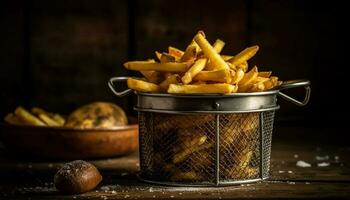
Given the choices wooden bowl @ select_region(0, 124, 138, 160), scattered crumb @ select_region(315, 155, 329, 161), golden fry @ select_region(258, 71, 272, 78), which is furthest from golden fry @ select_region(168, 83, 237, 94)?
scattered crumb @ select_region(315, 155, 329, 161)

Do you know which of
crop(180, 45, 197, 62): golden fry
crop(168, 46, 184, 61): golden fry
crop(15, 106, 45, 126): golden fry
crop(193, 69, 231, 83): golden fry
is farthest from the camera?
crop(15, 106, 45, 126): golden fry

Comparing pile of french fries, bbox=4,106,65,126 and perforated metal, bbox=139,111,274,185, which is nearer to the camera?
perforated metal, bbox=139,111,274,185

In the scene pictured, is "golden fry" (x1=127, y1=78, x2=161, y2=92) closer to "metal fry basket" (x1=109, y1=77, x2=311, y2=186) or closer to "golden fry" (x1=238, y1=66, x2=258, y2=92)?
"metal fry basket" (x1=109, y1=77, x2=311, y2=186)

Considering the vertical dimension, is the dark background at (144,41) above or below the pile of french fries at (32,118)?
above

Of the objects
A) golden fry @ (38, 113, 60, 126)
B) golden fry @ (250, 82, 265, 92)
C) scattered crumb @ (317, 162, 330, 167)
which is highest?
golden fry @ (250, 82, 265, 92)

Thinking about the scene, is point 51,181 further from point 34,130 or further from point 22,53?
point 22,53

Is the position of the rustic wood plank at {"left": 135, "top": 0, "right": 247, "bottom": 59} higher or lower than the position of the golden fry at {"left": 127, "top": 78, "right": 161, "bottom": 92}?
higher

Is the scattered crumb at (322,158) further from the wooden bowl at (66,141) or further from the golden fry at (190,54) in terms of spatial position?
the golden fry at (190,54)

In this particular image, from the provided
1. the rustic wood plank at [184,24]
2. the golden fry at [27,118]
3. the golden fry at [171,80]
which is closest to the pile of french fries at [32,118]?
the golden fry at [27,118]
